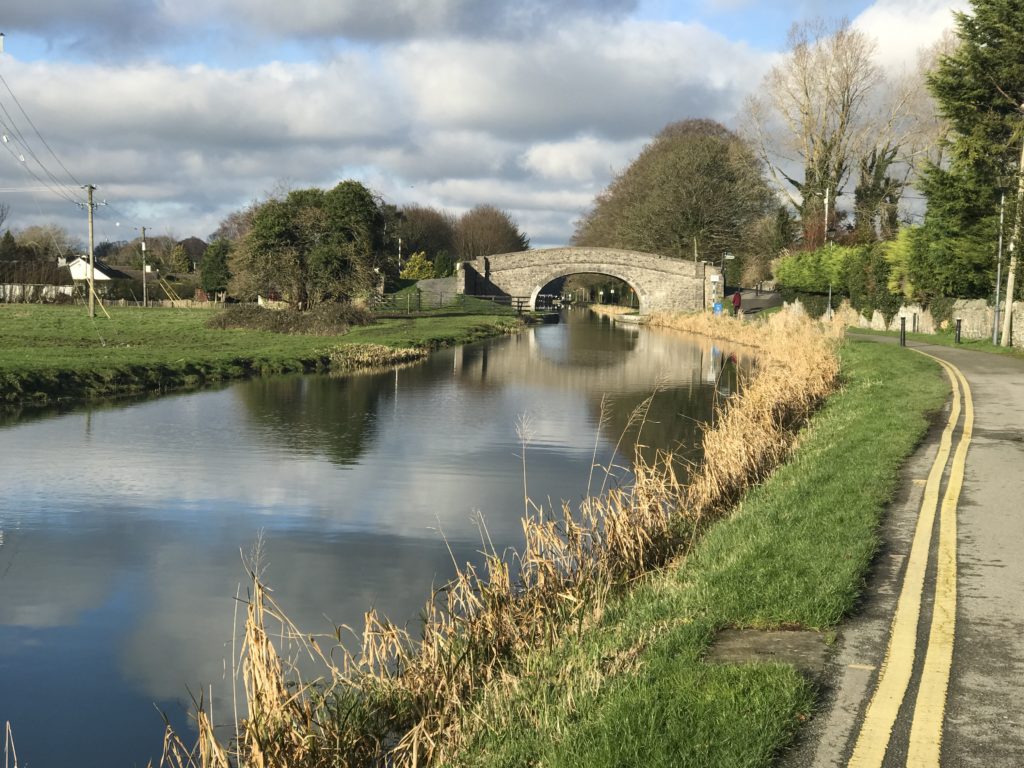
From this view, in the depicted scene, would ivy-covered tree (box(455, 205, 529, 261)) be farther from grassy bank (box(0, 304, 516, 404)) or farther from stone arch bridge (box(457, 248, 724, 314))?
grassy bank (box(0, 304, 516, 404))

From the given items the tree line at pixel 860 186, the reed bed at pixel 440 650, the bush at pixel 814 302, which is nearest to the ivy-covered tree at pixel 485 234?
the tree line at pixel 860 186

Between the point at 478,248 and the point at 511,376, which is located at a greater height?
the point at 478,248

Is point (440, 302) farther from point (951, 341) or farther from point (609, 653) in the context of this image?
point (609, 653)

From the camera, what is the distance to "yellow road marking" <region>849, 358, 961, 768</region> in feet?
16.2

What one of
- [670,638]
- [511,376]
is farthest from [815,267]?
[670,638]

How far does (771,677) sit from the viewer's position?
577cm

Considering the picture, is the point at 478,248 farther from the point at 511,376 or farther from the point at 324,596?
the point at 324,596

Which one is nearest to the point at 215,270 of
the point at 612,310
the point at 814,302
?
the point at 612,310

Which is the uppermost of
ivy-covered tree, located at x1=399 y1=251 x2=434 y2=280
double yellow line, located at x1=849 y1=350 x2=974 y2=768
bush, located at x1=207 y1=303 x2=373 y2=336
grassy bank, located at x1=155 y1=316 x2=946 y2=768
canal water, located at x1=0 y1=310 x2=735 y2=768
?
ivy-covered tree, located at x1=399 y1=251 x2=434 y2=280

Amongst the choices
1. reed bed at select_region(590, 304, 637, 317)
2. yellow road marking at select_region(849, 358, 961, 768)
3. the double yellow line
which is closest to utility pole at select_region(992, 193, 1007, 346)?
the double yellow line

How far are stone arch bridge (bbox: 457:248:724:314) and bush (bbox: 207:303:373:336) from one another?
1427 inches

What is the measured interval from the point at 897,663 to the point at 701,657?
1.18 m

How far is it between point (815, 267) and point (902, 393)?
133 feet

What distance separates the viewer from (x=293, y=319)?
45.8 meters
